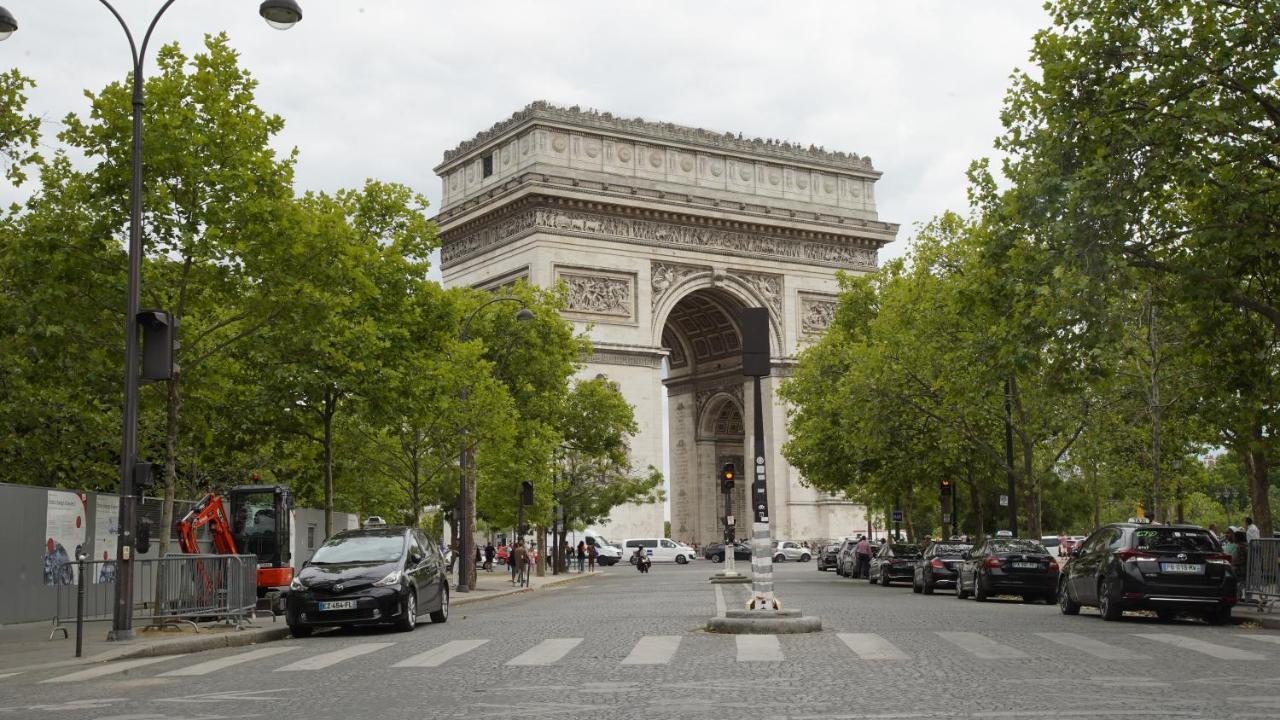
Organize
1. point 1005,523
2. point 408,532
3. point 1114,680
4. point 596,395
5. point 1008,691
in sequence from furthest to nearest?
point 1005,523
point 596,395
point 408,532
point 1114,680
point 1008,691

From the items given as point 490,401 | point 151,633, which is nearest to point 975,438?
point 490,401

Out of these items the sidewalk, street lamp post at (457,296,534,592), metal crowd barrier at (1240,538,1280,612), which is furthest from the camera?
street lamp post at (457,296,534,592)

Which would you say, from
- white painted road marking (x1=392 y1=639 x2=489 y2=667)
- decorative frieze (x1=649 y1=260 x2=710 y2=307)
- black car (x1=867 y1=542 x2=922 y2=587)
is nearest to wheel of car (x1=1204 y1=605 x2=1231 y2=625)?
white painted road marking (x1=392 y1=639 x2=489 y2=667)

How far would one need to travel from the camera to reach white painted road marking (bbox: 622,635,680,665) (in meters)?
14.4

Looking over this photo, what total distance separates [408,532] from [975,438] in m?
23.1

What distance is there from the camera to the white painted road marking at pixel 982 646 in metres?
14.6

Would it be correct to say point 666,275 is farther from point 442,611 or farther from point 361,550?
point 361,550

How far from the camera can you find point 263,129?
76.2ft

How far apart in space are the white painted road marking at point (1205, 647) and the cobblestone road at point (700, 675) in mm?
33

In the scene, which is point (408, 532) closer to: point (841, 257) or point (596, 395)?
point (596, 395)

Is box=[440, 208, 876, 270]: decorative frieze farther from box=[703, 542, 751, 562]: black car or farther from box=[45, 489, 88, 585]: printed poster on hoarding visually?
box=[45, 489, 88, 585]: printed poster on hoarding

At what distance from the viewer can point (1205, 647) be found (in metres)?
15.7

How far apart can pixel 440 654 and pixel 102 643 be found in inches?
223

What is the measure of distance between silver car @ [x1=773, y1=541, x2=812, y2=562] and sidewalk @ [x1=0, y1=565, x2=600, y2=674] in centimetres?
5079
